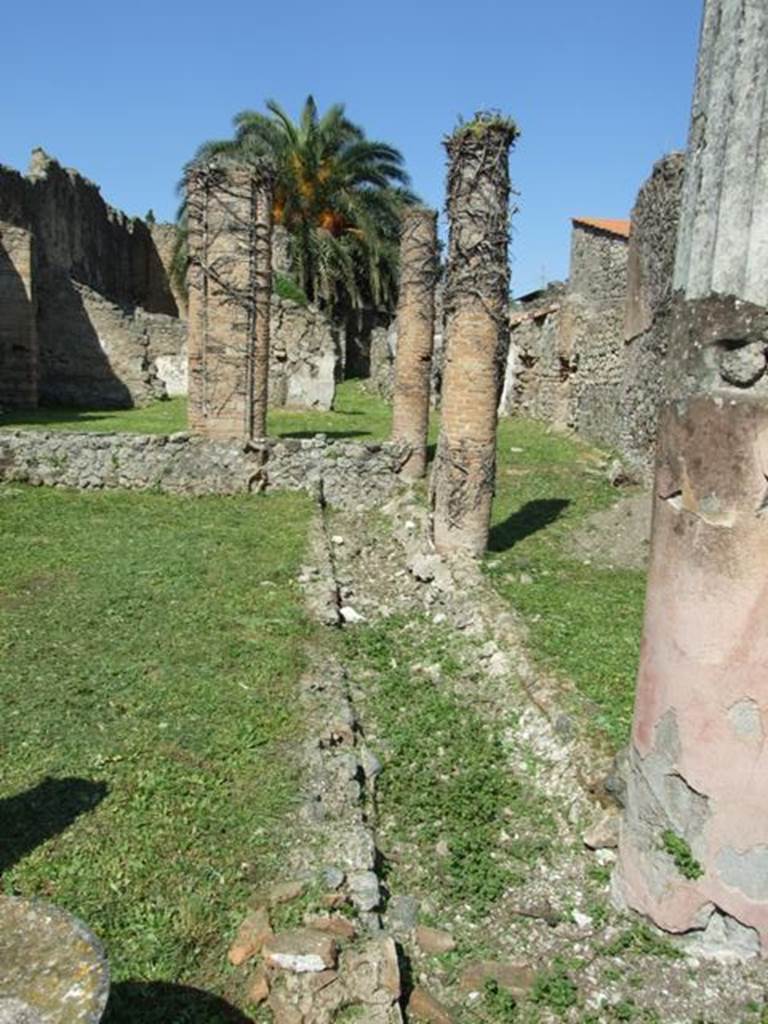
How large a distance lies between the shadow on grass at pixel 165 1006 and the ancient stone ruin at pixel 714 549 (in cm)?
181

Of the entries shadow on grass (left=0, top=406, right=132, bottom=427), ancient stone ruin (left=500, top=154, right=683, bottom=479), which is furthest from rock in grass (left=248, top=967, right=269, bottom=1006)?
shadow on grass (left=0, top=406, right=132, bottom=427)

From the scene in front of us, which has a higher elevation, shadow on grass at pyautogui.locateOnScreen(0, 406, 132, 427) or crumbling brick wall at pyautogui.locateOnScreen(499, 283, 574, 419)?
crumbling brick wall at pyautogui.locateOnScreen(499, 283, 574, 419)

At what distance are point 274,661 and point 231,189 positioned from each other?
8.66m

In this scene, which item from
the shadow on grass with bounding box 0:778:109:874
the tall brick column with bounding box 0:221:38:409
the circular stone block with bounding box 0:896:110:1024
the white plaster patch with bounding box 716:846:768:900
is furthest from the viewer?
the tall brick column with bounding box 0:221:38:409

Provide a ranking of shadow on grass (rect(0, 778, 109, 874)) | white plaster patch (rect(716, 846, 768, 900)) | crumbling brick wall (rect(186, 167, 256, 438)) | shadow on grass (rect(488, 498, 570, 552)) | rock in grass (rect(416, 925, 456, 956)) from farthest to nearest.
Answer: crumbling brick wall (rect(186, 167, 256, 438)) < shadow on grass (rect(488, 498, 570, 552)) < shadow on grass (rect(0, 778, 109, 874)) < rock in grass (rect(416, 925, 456, 956)) < white plaster patch (rect(716, 846, 768, 900))

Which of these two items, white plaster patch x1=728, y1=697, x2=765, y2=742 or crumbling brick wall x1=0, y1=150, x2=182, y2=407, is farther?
crumbling brick wall x1=0, y1=150, x2=182, y2=407

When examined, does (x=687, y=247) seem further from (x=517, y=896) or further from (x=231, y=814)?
(x=231, y=814)

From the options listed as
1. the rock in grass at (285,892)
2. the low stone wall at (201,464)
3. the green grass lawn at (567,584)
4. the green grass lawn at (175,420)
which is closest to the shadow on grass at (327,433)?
the green grass lawn at (175,420)

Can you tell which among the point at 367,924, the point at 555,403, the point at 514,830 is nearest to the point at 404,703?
the point at 514,830

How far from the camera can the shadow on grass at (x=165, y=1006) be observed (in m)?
3.06

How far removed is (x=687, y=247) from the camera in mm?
3365

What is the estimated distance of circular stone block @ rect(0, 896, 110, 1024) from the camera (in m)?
2.16

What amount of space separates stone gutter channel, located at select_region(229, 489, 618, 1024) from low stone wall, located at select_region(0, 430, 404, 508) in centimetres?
487

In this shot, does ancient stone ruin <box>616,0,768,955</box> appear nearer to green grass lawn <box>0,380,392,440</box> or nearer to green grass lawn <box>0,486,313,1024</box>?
green grass lawn <box>0,486,313,1024</box>
